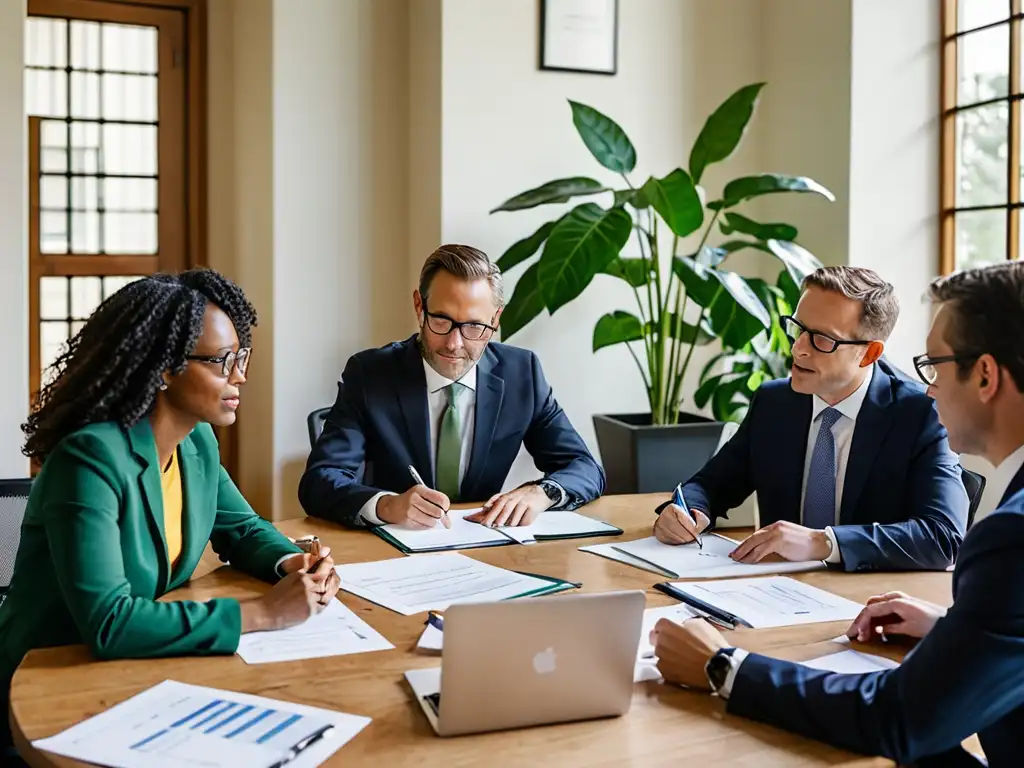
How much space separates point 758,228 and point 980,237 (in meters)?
0.72

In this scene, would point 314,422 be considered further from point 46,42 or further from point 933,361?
point 933,361

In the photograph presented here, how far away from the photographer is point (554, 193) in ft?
11.9

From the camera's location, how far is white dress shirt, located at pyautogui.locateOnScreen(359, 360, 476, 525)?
9.25 ft

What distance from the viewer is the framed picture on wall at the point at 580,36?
3.94 m

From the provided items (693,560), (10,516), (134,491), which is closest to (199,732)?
(134,491)

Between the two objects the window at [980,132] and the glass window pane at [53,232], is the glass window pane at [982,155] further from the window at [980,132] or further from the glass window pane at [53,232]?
the glass window pane at [53,232]

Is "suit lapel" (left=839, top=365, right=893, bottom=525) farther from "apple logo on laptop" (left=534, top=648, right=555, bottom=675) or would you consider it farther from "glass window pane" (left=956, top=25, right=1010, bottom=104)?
"glass window pane" (left=956, top=25, right=1010, bottom=104)

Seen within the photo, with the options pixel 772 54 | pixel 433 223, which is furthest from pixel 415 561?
pixel 772 54

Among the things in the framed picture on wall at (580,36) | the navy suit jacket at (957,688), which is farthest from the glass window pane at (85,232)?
the navy suit jacket at (957,688)

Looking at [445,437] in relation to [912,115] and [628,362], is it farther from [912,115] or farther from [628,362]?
[912,115]

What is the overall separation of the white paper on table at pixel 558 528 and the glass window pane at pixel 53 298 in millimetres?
2671

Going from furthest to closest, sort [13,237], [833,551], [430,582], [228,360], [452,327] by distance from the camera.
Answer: [13,237] → [452,327] → [833,551] → [430,582] → [228,360]

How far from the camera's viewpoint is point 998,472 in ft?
4.70

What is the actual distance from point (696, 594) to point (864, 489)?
64cm
